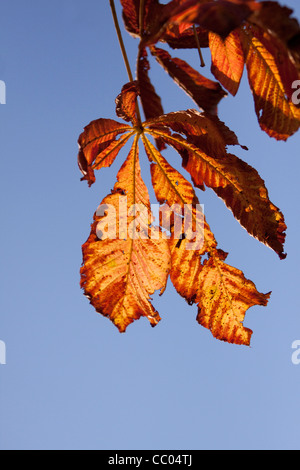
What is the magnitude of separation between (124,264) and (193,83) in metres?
0.55

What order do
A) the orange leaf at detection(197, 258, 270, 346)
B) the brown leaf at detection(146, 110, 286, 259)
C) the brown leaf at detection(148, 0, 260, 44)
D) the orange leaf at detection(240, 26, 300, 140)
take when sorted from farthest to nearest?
the orange leaf at detection(197, 258, 270, 346) → the brown leaf at detection(146, 110, 286, 259) → the orange leaf at detection(240, 26, 300, 140) → the brown leaf at detection(148, 0, 260, 44)

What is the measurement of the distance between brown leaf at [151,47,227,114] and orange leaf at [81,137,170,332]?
361 mm

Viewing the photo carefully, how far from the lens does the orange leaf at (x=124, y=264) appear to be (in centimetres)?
123

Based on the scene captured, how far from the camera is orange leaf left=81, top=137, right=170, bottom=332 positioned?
1229 mm

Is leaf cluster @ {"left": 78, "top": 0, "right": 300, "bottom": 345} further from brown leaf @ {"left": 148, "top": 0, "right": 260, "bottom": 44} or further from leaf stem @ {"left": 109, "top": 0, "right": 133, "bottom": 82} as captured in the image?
brown leaf @ {"left": 148, "top": 0, "right": 260, "bottom": 44}

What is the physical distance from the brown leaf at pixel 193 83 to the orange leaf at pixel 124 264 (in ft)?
1.18

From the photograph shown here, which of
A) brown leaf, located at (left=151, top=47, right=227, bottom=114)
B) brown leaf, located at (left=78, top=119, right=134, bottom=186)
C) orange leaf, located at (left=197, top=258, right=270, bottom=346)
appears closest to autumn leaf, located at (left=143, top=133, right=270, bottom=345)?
orange leaf, located at (left=197, top=258, right=270, bottom=346)

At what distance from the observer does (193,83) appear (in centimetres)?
111

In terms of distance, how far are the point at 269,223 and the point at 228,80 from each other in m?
0.41

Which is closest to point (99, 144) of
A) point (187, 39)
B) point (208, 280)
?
point (187, 39)

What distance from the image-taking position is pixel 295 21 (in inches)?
23.5

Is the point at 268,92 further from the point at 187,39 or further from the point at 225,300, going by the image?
the point at 225,300

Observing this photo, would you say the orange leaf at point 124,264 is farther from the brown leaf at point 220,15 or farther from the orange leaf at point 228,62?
the brown leaf at point 220,15

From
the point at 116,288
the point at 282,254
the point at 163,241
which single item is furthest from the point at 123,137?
the point at 282,254
